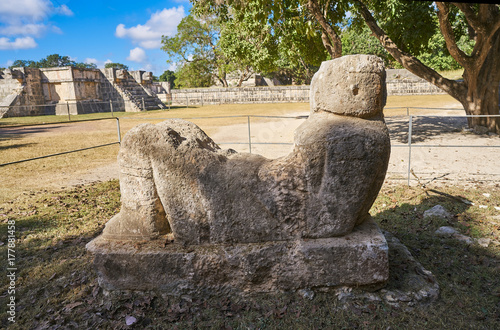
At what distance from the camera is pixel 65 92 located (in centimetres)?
1908

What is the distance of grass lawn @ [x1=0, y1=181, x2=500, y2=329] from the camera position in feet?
8.19

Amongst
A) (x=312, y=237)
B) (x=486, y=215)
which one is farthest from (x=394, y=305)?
(x=486, y=215)

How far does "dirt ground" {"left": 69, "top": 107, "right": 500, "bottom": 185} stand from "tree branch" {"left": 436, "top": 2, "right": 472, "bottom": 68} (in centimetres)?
136

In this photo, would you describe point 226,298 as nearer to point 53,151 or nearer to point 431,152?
point 431,152

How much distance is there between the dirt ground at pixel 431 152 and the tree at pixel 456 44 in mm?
982

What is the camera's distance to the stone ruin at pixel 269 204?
2555 mm

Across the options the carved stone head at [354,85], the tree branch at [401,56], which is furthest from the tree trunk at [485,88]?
the carved stone head at [354,85]

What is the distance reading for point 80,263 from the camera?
3469 millimetres

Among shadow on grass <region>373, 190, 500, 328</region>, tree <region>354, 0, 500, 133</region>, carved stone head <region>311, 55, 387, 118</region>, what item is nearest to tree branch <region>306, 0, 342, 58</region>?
tree <region>354, 0, 500, 133</region>

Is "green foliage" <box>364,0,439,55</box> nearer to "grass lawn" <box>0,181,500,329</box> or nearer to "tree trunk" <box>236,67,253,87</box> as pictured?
"grass lawn" <box>0,181,500,329</box>

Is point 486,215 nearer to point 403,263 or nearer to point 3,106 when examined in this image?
point 403,263

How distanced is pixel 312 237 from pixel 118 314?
157cm

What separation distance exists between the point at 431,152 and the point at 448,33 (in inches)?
105

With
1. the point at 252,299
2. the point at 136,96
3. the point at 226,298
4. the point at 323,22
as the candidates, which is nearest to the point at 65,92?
the point at 136,96
